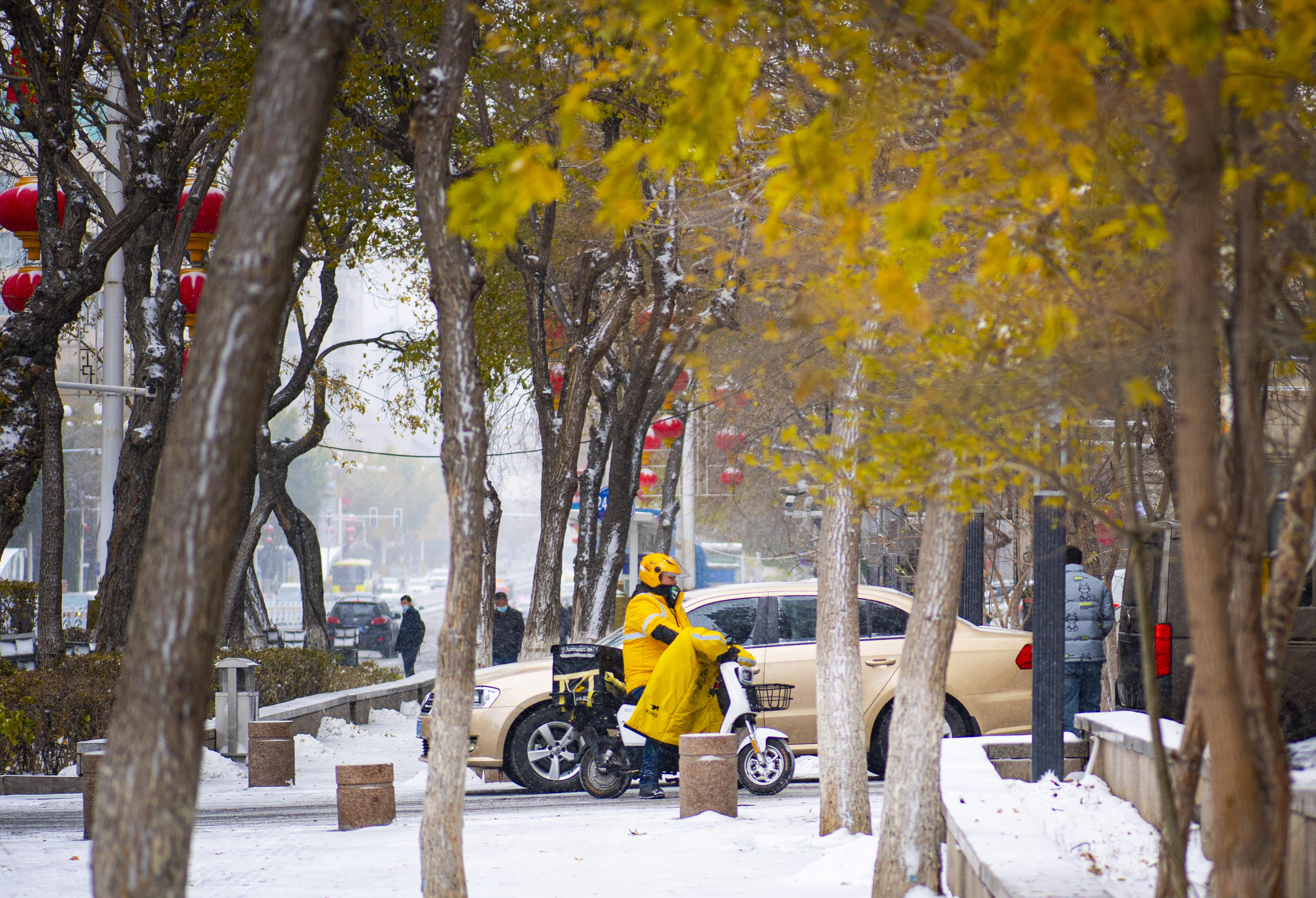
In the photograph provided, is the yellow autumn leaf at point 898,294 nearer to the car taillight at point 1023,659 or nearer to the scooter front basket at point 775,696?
the scooter front basket at point 775,696

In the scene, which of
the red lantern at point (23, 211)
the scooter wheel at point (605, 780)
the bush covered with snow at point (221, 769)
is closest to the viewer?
the scooter wheel at point (605, 780)

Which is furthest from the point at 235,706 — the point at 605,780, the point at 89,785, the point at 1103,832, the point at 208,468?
the point at 208,468

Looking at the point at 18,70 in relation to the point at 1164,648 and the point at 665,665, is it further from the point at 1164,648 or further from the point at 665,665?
the point at 1164,648

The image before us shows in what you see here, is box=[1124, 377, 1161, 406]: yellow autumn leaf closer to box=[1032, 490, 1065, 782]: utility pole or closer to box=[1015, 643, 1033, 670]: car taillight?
box=[1032, 490, 1065, 782]: utility pole

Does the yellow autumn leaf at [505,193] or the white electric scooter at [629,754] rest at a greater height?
the yellow autumn leaf at [505,193]

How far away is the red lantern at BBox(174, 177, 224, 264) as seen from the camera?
13430 mm

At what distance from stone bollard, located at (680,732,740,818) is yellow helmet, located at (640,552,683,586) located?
4.46 feet

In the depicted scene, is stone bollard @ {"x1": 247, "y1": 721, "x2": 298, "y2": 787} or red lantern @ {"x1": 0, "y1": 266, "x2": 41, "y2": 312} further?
red lantern @ {"x1": 0, "y1": 266, "x2": 41, "y2": 312}

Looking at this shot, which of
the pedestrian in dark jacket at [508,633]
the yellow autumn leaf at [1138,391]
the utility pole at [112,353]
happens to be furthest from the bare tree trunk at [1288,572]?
the pedestrian in dark jacket at [508,633]

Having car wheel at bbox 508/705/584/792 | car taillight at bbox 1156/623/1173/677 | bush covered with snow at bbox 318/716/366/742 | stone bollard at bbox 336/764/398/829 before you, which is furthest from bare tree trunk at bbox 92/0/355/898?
bush covered with snow at bbox 318/716/366/742

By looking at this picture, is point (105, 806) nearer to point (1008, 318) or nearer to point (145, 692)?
point (145, 692)

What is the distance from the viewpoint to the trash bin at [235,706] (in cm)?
1293

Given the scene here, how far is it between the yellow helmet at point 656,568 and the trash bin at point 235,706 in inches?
212

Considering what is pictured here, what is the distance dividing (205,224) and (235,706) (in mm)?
5021
